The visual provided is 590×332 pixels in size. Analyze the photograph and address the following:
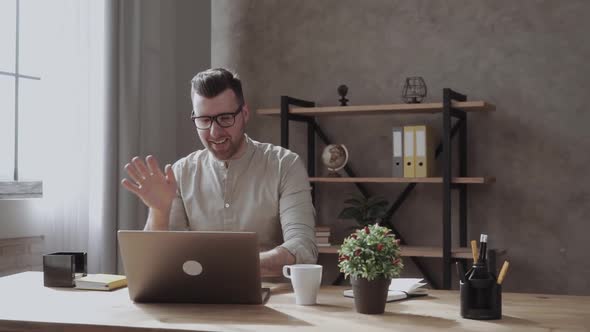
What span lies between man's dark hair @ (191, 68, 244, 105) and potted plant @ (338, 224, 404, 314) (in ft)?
3.62

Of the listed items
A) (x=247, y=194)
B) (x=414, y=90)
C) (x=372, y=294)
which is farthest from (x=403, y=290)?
(x=414, y=90)

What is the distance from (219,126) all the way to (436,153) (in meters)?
1.80

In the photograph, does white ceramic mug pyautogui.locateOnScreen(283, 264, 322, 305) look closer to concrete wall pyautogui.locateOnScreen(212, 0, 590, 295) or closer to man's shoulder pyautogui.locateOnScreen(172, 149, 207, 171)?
man's shoulder pyautogui.locateOnScreen(172, 149, 207, 171)

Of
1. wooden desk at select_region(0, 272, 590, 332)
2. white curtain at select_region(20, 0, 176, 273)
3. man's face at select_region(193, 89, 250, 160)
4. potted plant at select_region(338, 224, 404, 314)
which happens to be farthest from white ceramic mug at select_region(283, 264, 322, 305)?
white curtain at select_region(20, 0, 176, 273)

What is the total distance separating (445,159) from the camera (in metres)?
3.83

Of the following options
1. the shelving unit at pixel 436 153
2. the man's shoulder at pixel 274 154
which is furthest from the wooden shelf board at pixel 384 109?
the man's shoulder at pixel 274 154

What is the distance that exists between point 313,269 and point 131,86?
238 cm

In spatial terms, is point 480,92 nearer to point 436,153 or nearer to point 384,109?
point 436,153

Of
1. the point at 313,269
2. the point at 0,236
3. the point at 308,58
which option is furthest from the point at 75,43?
the point at 313,269

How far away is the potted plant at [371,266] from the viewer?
1.74 meters

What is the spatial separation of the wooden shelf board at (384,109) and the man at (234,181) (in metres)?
1.28

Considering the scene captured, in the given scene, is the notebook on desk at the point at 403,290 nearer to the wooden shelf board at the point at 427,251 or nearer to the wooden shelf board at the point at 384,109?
the wooden shelf board at the point at 427,251

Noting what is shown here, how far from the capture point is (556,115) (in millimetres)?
3975

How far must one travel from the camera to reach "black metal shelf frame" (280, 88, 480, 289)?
12.5 feet
